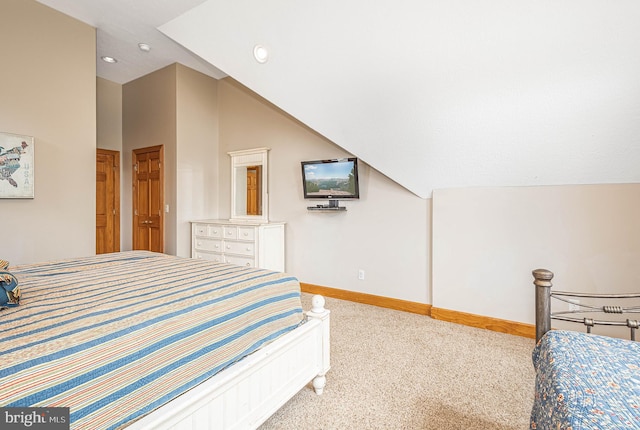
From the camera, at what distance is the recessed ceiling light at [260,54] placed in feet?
8.98

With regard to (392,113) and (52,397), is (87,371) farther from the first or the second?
(392,113)

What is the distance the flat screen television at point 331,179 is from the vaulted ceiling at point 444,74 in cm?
48

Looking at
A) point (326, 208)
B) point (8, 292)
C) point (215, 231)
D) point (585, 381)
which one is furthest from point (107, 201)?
point (585, 381)

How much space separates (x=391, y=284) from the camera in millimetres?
3529

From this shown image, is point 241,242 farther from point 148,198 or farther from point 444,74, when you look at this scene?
point 444,74

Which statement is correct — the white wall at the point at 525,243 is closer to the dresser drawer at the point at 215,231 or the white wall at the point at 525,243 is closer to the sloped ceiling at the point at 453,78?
the sloped ceiling at the point at 453,78

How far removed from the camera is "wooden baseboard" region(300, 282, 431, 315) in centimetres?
335

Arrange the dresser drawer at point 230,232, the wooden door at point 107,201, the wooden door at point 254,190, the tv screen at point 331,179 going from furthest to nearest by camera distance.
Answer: the wooden door at point 107,201 → the wooden door at point 254,190 → the dresser drawer at point 230,232 → the tv screen at point 331,179

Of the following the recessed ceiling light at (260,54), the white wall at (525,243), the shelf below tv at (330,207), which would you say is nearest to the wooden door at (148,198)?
the shelf below tv at (330,207)

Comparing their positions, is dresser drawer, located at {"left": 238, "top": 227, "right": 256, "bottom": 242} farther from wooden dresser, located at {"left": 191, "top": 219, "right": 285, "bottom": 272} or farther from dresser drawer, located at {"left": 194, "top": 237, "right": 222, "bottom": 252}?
dresser drawer, located at {"left": 194, "top": 237, "right": 222, "bottom": 252}

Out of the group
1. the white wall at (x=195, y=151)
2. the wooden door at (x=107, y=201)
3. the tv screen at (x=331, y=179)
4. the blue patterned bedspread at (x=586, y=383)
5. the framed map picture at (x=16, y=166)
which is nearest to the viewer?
the blue patterned bedspread at (x=586, y=383)

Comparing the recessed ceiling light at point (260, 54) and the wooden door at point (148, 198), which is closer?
the recessed ceiling light at point (260, 54)

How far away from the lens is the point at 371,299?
3.64 meters

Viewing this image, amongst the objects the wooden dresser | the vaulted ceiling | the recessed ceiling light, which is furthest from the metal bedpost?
the wooden dresser
